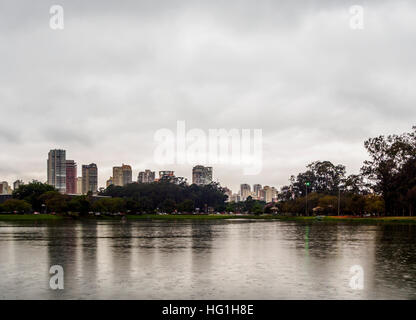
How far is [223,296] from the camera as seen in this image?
1491 centimetres

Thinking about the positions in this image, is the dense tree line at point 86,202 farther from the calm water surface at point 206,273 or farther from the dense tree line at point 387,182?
the calm water surface at point 206,273

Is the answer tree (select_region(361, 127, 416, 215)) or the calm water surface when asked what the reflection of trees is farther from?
tree (select_region(361, 127, 416, 215))

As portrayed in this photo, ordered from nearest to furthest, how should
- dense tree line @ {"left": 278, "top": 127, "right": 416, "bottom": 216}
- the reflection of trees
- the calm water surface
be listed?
the calm water surface → the reflection of trees → dense tree line @ {"left": 278, "top": 127, "right": 416, "bottom": 216}

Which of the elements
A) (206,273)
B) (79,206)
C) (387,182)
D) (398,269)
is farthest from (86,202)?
(398,269)

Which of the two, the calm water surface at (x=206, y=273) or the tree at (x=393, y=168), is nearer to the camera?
the calm water surface at (x=206, y=273)

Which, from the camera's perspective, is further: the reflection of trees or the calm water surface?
the reflection of trees

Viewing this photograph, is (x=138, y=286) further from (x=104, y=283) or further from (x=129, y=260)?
(x=129, y=260)

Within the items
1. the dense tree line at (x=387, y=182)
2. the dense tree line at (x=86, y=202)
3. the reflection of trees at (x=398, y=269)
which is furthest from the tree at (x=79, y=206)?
the reflection of trees at (x=398, y=269)

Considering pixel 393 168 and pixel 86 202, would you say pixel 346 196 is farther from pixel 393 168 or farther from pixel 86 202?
pixel 86 202

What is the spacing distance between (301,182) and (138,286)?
16546 centimetres

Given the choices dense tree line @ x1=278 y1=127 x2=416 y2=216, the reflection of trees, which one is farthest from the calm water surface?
dense tree line @ x1=278 y1=127 x2=416 y2=216

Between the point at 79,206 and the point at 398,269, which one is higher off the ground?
the point at 398,269
